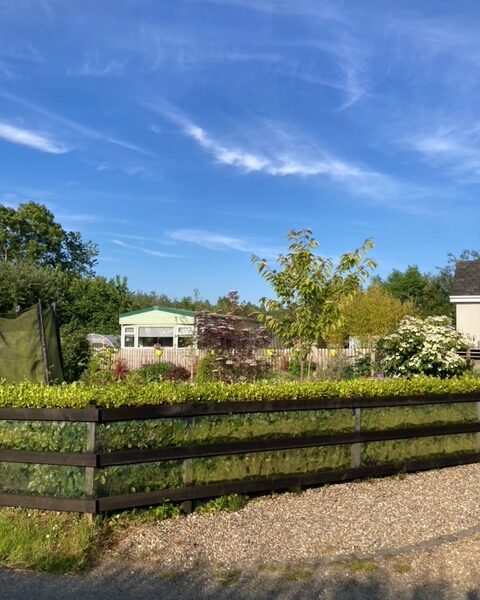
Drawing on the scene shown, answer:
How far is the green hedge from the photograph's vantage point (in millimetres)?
5711

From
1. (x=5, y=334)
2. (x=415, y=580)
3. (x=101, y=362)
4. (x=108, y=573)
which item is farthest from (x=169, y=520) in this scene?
(x=101, y=362)

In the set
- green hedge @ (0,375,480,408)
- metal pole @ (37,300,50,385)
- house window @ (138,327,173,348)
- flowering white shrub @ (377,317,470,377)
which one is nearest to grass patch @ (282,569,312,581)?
green hedge @ (0,375,480,408)

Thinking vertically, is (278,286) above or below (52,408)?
above

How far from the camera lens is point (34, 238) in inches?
2584

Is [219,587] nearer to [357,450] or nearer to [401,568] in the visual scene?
[401,568]

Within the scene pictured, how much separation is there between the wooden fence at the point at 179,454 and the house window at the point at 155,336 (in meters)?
29.7

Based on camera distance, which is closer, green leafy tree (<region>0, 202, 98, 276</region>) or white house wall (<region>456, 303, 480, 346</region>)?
white house wall (<region>456, 303, 480, 346</region>)

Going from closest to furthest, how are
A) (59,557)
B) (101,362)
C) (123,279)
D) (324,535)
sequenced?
(59,557)
(324,535)
(101,362)
(123,279)

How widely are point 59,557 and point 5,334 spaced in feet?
17.7

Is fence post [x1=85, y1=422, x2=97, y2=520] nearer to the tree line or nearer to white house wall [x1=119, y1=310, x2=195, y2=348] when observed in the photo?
the tree line

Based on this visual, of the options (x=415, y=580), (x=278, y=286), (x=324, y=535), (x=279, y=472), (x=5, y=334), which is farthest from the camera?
(x=278, y=286)

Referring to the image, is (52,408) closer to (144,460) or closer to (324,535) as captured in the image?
(144,460)

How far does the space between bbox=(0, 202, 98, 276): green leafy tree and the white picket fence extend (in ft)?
111

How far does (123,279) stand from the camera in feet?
190
